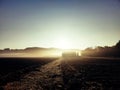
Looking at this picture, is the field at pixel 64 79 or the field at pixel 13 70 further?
the field at pixel 13 70

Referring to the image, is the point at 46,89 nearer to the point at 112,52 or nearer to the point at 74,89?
the point at 74,89

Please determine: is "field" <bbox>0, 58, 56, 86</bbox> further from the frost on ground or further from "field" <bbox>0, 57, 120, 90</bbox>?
the frost on ground

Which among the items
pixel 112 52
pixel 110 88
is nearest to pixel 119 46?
pixel 112 52

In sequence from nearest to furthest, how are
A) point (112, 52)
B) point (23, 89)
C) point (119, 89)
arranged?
1. point (119, 89)
2. point (23, 89)
3. point (112, 52)

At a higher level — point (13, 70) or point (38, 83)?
point (38, 83)

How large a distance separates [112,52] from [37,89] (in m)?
159

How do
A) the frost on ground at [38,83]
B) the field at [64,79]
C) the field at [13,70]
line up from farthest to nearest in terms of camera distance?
the field at [13,70], the field at [64,79], the frost on ground at [38,83]

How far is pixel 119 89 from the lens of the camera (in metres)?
17.2

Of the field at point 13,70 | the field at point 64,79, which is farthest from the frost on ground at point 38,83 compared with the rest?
Answer: the field at point 13,70

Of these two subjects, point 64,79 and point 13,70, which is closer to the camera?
point 64,79

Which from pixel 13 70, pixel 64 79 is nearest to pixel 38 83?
pixel 64 79

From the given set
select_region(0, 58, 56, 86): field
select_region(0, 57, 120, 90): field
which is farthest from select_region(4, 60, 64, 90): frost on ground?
select_region(0, 58, 56, 86): field

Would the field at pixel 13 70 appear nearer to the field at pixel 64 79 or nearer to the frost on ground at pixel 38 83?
the field at pixel 64 79

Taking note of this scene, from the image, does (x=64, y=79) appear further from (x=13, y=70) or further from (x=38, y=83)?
(x=13, y=70)
